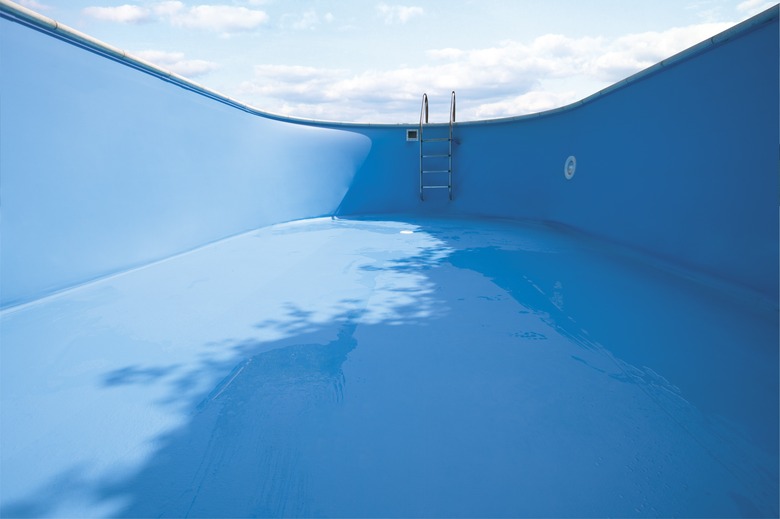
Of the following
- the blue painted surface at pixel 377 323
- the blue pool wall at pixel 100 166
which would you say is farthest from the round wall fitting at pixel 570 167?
the blue pool wall at pixel 100 166

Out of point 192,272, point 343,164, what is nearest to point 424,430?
point 192,272

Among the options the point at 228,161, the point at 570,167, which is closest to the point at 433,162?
the point at 570,167

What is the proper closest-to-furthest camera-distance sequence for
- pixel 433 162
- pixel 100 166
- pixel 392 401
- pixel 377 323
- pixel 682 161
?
1. pixel 392 401
2. pixel 377 323
3. pixel 100 166
4. pixel 682 161
5. pixel 433 162

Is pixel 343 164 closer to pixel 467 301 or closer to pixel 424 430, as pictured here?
pixel 467 301

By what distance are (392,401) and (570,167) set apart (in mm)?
5595

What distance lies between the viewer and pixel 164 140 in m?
4.55

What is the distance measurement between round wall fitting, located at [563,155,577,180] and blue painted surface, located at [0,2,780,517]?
200 mm

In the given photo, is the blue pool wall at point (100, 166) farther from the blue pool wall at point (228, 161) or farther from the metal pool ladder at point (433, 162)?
the metal pool ladder at point (433, 162)

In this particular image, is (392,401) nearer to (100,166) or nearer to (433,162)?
(100,166)

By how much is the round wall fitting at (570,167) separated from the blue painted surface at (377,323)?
0.20 m

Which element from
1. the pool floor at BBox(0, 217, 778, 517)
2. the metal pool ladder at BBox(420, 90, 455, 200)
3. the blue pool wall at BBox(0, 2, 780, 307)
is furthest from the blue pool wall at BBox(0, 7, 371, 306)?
the metal pool ladder at BBox(420, 90, 455, 200)

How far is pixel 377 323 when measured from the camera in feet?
9.40

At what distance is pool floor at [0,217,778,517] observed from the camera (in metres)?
1.42

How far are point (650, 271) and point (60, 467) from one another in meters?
4.45
